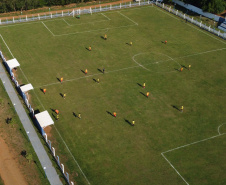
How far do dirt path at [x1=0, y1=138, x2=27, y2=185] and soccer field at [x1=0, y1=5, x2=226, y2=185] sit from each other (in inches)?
238

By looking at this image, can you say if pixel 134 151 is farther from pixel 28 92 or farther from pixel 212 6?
pixel 212 6

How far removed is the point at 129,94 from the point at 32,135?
1921cm

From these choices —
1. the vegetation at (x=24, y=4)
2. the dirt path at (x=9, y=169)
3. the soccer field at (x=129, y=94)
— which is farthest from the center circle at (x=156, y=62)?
the vegetation at (x=24, y=4)

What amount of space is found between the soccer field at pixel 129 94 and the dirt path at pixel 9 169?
6040mm

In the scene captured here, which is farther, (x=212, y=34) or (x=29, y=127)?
(x=212, y=34)

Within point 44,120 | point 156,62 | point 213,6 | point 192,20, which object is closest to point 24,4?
point 156,62

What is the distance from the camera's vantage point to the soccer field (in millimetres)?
41219

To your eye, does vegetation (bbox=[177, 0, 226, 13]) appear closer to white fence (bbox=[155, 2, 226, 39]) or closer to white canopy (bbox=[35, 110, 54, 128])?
white fence (bbox=[155, 2, 226, 39])

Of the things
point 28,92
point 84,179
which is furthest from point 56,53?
point 84,179

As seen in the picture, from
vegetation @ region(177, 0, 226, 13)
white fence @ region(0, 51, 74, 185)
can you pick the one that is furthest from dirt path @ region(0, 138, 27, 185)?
vegetation @ region(177, 0, 226, 13)

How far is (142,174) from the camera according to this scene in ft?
130

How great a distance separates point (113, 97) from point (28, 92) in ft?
50.8

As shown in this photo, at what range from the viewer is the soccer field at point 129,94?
4122 cm

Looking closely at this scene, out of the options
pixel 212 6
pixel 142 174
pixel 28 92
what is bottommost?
pixel 142 174
